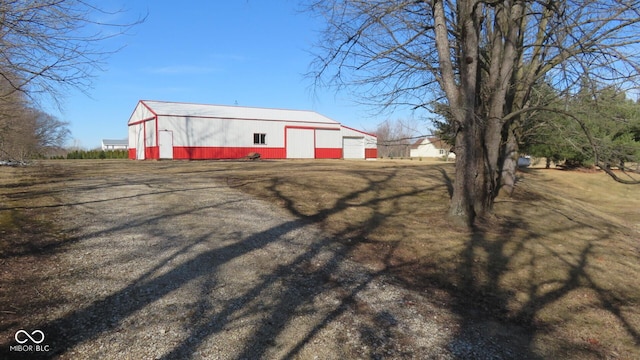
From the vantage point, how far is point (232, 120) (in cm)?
3114

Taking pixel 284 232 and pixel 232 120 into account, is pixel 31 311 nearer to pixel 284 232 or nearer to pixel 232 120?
pixel 284 232

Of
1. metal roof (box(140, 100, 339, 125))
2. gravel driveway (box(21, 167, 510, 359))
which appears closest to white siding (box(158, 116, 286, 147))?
Answer: metal roof (box(140, 100, 339, 125))

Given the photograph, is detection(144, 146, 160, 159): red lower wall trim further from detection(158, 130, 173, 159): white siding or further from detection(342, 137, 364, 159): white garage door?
detection(342, 137, 364, 159): white garage door

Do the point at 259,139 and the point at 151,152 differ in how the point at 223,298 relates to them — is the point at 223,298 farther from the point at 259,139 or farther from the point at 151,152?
the point at 259,139

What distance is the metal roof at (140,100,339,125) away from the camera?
30.2 meters

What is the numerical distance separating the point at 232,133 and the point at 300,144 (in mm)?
5608

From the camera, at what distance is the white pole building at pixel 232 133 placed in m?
29.1

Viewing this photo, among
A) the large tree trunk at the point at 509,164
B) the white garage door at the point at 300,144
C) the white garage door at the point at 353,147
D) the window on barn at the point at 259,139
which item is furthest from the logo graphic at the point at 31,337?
the white garage door at the point at 353,147

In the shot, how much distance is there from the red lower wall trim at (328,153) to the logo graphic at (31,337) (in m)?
31.1

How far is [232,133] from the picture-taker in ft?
102

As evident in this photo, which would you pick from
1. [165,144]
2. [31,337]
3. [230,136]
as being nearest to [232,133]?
[230,136]

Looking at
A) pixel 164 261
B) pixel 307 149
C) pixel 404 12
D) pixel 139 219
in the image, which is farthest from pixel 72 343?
pixel 307 149

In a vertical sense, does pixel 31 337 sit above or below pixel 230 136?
below

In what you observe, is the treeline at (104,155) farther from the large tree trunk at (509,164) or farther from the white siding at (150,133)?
the large tree trunk at (509,164)
